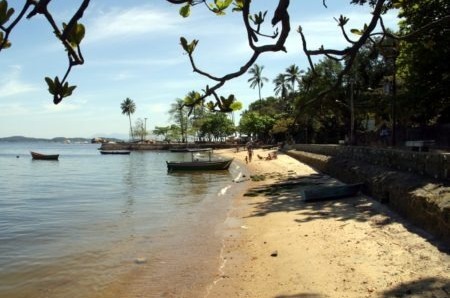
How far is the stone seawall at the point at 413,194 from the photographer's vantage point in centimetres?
979

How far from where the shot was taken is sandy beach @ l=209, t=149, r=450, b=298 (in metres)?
8.39

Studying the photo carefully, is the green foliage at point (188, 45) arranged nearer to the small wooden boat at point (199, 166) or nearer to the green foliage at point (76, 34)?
the green foliage at point (76, 34)

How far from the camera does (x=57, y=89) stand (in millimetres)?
2570

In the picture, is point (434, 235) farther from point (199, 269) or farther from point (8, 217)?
point (8, 217)

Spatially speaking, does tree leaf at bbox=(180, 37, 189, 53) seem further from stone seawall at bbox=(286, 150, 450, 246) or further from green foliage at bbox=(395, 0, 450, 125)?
green foliage at bbox=(395, 0, 450, 125)

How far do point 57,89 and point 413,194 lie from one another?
10799 millimetres

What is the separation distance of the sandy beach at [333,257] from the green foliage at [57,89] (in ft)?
21.0

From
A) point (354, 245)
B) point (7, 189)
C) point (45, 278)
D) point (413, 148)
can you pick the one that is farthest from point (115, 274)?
point (7, 189)

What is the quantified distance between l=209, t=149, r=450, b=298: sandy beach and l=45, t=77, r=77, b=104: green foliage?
639cm

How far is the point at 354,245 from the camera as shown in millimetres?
11125

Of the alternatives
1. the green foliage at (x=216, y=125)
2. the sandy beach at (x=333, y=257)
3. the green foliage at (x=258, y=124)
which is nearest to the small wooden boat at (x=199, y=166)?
the sandy beach at (x=333, y=257)

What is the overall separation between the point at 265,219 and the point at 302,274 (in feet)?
22.6

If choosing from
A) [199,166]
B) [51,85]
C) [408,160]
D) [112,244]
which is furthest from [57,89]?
[199,166]

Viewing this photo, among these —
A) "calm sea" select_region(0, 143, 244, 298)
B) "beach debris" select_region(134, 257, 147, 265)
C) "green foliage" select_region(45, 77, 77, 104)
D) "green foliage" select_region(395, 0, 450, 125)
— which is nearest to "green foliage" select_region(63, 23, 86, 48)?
"green foliage" select_region(45, 77, 77, 104)
